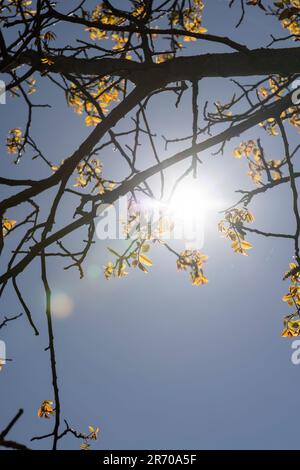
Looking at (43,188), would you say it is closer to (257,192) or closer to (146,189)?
(146,189)

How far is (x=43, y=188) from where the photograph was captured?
240 cm

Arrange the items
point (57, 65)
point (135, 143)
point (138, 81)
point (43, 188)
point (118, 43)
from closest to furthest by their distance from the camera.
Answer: point (43, 188), point (138, 81), point (135, 143), point (57, 65), point (118, 43)

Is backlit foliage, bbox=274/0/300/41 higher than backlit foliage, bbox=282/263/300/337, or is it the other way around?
backlit foliage, bbox=274/0/300/41

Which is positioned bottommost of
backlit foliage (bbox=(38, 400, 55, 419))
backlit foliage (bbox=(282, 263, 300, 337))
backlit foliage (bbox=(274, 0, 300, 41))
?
backlit foliage (bbox=(38, 400, 55, 419))

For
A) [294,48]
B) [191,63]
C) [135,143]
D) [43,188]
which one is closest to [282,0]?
[294,48]

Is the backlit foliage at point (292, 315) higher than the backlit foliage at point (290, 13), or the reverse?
the backlit foliage at point (290, 13)

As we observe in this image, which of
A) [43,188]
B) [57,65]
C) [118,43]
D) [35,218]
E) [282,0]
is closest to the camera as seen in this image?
[43,188]

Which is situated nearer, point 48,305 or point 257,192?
point 48,305

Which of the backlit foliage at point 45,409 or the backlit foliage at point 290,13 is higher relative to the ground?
the backlit foliage at point 290,13

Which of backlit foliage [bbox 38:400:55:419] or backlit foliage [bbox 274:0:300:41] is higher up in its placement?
backlit foliage [bbox 274:0:300:41]

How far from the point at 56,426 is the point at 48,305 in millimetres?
591

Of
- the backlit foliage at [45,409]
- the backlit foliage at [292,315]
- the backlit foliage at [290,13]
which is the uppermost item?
the backlit foliage at [290,13]

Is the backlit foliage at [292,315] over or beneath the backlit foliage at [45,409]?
over

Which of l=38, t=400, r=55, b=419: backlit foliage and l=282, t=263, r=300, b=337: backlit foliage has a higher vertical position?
l=282, t=263, r=300, b=337: backlit foliage
